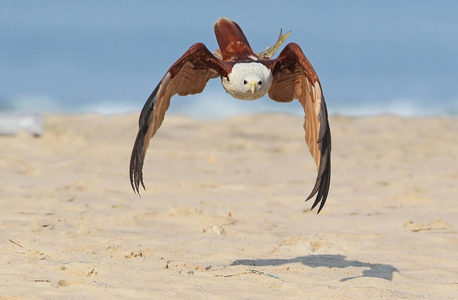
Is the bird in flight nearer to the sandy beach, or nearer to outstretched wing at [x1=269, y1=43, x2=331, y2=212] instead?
outstretched wing at [x1=269, y1=43, x2=331, y2=212]

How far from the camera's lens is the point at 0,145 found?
1243 cm

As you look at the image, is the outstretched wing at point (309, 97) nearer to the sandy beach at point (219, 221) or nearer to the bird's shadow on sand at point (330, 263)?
the bird's shadow on sand at point (330, 263)

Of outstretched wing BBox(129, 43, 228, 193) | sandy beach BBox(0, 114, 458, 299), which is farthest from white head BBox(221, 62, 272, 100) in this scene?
sandy beach BBox(0, 114, 458, 299)

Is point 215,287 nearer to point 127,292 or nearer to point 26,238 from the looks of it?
point 127,292

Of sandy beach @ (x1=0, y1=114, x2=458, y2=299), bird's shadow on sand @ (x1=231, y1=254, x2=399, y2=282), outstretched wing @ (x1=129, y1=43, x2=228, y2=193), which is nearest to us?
sandy beach @ (x1=0, y1=114, x2=458, y2=299)

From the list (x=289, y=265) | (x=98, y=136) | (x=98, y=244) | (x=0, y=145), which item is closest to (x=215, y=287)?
(x=289, y=265)

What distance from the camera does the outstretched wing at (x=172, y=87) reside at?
5.41 metres

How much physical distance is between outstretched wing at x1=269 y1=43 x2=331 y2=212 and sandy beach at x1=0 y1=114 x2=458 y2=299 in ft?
2.31

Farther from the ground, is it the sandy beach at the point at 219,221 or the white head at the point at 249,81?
the white head at the point at 249,81

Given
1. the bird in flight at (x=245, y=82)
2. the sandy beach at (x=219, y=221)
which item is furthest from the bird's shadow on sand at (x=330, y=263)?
the bird in flight at (x=245, y=82)

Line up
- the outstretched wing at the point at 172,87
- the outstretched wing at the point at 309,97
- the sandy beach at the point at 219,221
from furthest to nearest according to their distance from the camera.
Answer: the outstretched wing at the point at 172,87
the outstretched wing at the point at 309,97
the sandy beach at the point at 219,221

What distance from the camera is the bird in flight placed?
532 centimetres

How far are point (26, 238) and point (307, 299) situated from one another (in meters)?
2.40

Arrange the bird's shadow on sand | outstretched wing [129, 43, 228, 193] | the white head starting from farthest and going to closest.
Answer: the bird's shadow on sand
the white head
outstretched wing [129, 43, 228, 193]
